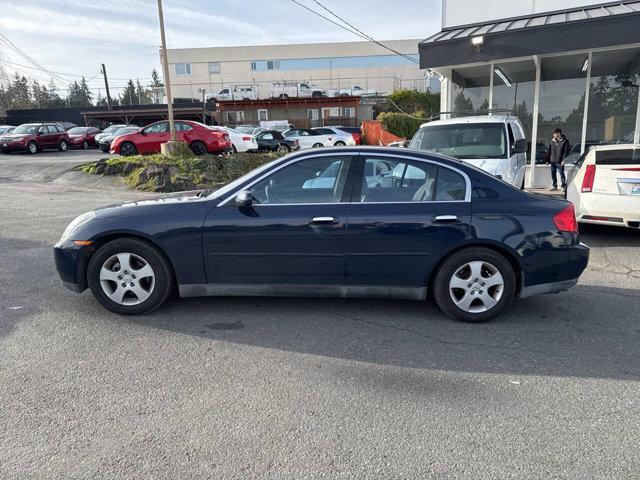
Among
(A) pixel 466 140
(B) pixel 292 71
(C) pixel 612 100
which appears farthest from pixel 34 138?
(B) pixel 292 71

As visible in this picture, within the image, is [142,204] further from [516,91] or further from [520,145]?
[516,91]

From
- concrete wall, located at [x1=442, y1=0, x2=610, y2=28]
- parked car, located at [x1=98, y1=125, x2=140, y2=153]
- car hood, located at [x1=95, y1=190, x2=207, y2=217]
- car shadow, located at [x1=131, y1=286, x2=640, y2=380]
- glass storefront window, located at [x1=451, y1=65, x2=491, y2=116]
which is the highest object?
concrete wall, located at [x1=442, y1=0, x2=610, y2=28]

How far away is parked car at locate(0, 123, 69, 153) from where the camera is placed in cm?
2398

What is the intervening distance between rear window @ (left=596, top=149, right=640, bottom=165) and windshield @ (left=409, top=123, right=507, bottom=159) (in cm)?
152

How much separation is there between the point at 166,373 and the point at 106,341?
83 centimetres

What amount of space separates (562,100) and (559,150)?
265 cm

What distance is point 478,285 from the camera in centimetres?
421

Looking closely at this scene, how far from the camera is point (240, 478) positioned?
94.3 inches

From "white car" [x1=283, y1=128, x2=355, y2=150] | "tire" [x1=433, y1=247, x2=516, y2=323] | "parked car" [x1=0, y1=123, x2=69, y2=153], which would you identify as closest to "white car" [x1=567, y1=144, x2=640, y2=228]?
"tire" [x1=433, y1=247, x2=516, y2=323]

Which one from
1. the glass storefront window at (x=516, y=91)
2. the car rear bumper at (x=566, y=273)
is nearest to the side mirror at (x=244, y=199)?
the car rear bumper at (x=566, y=273)

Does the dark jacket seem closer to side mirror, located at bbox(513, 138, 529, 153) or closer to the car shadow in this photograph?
side mirror, located at bbox(513, 138, 529, 153)

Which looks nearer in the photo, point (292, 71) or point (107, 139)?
point (107, 139)

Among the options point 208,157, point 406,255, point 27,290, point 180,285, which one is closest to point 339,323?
point 406,255

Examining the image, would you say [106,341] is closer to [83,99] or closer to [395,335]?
[395,335]
